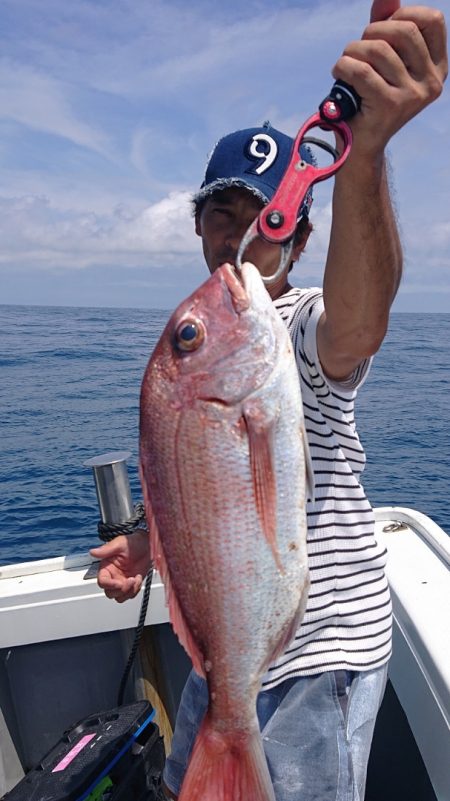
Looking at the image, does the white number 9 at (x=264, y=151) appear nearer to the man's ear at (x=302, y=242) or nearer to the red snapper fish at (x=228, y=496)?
the man's ear at (x=302, y=242)

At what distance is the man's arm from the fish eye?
14.0 inches

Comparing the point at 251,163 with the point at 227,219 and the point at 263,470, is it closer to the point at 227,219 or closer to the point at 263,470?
the point at 227,219

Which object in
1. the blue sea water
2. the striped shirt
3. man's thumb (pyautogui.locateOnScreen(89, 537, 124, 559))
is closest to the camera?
the striped shirt

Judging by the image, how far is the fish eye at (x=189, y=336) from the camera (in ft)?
4.29

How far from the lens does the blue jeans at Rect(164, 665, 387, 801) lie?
5.66 feet

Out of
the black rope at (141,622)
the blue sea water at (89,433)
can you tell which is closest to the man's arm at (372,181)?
the black rope at (141,622)

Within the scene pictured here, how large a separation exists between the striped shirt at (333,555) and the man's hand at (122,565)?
0.50 m

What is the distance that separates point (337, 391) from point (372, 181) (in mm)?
530

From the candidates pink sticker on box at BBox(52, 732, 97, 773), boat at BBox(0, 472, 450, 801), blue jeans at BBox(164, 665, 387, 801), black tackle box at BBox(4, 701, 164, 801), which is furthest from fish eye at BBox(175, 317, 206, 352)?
pink sticker on box at BBox(52, 732, 97, 773)

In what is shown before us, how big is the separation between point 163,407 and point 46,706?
9.06 ft

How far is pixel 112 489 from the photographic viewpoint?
2.80 meters

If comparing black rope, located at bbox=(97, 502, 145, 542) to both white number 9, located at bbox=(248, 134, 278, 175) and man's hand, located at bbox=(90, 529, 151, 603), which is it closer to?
man's hand, located at bbox=(90, 529, 151, 603)

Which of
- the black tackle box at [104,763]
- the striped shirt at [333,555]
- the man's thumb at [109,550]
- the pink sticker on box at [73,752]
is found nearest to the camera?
the striped shirt at [333,555]

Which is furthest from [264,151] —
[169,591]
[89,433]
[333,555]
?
[89,433]
